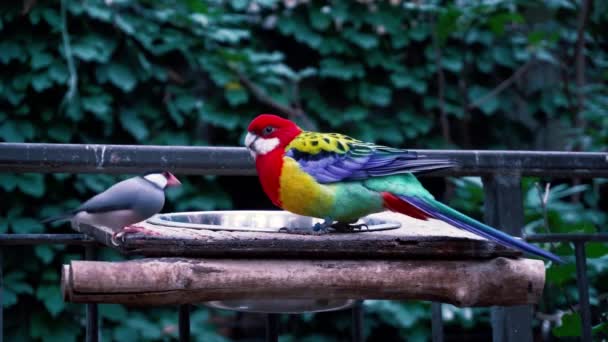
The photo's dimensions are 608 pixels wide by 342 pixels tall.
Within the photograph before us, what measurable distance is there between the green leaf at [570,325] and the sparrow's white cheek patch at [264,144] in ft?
2.57

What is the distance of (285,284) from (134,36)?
248 cm

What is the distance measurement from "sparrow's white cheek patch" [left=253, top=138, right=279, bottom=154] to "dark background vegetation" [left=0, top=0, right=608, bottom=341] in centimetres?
131

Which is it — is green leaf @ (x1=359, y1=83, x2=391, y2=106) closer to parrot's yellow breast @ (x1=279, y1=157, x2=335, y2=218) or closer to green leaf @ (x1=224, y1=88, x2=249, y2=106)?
green leaf @ (x1=224, y1=88, x2=249, y2=106)

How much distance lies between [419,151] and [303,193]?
33cm

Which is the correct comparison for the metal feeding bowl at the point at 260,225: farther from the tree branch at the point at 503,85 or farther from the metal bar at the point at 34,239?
the tree branch at the point at 503,85

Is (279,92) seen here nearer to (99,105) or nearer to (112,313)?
(99,105)

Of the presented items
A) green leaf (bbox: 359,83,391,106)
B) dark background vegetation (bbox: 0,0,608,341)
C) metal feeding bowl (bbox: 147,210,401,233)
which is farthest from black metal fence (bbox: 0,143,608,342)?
green leaf (bbox: 359,83,391,106)

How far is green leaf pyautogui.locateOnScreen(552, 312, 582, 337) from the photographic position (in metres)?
1.62

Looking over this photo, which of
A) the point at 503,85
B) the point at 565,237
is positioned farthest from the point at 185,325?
the point at 503,85

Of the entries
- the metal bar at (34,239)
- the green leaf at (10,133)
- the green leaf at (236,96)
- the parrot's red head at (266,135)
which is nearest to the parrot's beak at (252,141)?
the parrot's red head at (266,135)

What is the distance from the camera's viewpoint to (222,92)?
140 inches

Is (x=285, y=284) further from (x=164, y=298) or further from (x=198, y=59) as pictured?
(x=198, y=59)

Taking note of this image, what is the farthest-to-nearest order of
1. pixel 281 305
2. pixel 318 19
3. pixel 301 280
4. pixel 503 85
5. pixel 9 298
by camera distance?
1. pixel 503 85
2. pixel 318 19
3. pixel 9 298
4. pixel 281 305
5. pixel 301 280

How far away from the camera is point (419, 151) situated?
147 centimetres
